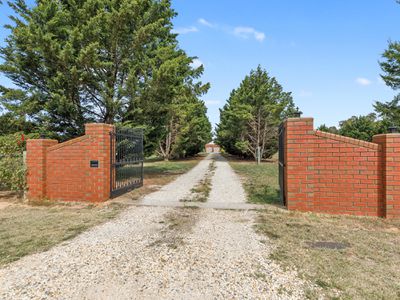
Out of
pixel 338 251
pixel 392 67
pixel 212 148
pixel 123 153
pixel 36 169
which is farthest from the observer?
pixel 212 148

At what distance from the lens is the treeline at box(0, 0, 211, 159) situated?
28.7 ft

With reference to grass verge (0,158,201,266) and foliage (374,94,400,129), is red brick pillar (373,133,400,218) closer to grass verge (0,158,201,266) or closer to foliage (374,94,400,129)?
grass verge (0,158,201,266)

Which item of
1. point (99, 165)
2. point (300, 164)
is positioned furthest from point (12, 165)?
point (300, 164)

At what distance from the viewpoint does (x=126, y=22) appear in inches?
371

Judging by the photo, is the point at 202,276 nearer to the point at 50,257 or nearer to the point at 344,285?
the point at 344,285

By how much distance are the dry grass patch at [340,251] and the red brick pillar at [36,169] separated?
608 cm

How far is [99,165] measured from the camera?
21.1ft

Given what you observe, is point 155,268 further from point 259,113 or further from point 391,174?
point 259,113

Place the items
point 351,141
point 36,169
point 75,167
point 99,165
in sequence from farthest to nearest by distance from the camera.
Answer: point 36,169
point 75,167
point 99,165
point 351,141

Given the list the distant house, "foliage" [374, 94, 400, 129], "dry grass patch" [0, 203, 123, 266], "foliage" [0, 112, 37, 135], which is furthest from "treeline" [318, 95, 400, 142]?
the distant house

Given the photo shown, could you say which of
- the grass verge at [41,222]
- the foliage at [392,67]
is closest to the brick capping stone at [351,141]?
the grass verge at [41,222]

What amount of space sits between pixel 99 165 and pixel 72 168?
0.86 meters

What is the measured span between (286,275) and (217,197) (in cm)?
455

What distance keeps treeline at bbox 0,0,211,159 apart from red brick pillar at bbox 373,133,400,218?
7.52 meters
